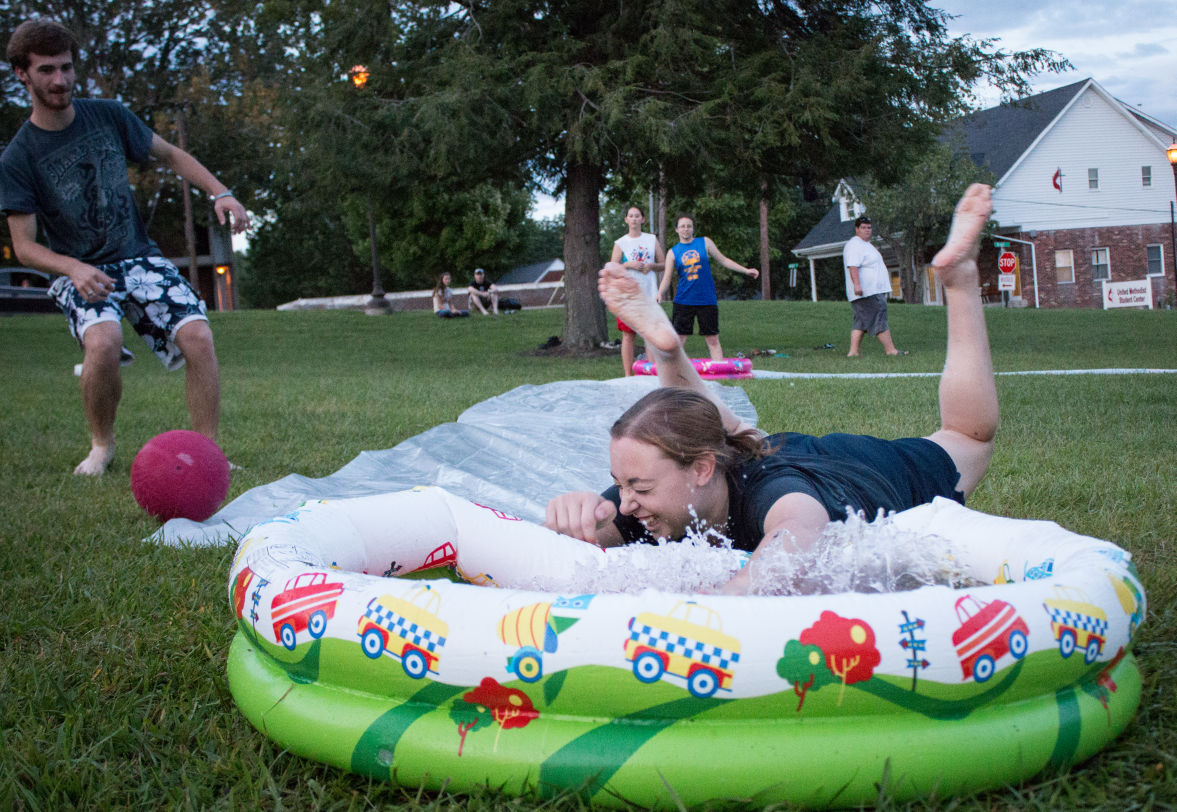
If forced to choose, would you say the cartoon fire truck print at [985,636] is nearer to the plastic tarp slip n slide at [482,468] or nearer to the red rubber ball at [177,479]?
the plastic tarp slip n slide at [482,468]

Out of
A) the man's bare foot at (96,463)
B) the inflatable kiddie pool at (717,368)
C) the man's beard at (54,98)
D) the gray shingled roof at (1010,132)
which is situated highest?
the gray shingled roof at (1010,132)

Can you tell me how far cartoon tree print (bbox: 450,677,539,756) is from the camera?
175 cm

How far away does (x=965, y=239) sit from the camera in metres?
2.88

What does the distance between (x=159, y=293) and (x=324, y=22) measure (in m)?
10.3

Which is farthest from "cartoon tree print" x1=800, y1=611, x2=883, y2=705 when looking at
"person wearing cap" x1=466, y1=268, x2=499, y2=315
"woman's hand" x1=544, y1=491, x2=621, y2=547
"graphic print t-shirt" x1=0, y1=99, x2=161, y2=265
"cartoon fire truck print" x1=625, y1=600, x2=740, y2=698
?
"person wearing cap" x1=466, y1=268, x2=499, y2=315

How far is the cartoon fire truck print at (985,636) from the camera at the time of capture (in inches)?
65.4

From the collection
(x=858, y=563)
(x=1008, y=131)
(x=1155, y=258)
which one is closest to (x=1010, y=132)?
(x=1008, y=131)

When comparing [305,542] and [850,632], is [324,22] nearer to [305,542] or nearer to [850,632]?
[305,542]

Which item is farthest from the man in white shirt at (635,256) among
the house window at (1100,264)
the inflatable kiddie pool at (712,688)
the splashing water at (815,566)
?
the house window at (1100,264)

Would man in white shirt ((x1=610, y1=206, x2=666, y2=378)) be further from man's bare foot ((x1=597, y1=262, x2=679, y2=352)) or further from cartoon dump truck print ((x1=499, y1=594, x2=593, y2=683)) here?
cartoon dump truck print ((x1=499, y1=594, x2=593, y2=683))

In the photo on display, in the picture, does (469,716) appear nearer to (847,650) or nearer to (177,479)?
(847,650)

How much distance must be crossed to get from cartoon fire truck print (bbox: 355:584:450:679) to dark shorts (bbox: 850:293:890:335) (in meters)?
10.7

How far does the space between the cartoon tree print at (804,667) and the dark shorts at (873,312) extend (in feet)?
35.1

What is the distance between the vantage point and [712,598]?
5.73ft
